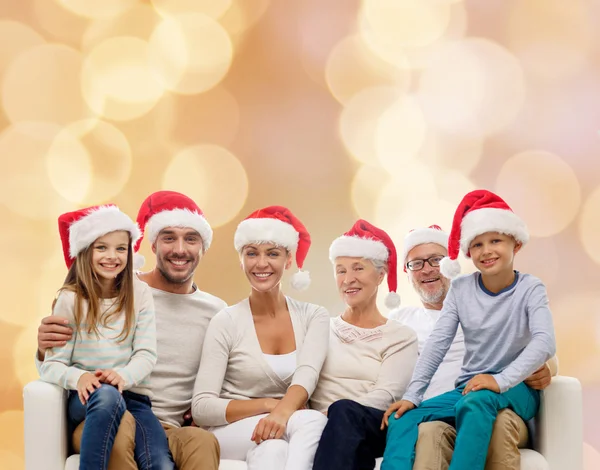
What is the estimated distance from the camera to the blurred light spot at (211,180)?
4188 millimetres

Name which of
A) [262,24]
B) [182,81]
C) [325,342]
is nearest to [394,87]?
[262,24]

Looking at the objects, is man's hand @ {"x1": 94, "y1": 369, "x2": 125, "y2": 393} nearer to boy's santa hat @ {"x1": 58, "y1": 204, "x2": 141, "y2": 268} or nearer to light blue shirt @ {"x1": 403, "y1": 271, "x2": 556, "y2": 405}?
boy's santa hat @ {"x1": 58, "y1": 204, "x2": 141, "y2": 268}

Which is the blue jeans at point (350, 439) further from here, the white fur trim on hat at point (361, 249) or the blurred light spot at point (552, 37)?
the blurred light spot at point (552, 37)

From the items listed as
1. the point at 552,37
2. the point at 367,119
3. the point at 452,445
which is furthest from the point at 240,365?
the point at 552,37

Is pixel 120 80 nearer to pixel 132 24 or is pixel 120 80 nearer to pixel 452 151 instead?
pixel 132 24

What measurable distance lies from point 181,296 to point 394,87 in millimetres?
1906

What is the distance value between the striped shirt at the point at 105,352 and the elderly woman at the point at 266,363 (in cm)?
25

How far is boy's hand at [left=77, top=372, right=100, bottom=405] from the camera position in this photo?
2.38 m

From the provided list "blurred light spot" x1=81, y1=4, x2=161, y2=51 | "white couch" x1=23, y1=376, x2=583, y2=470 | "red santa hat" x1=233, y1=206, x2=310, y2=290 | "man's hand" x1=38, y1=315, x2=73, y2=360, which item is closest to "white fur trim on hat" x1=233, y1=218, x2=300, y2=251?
"red santa hat" x1=233, y1=206, x2=310, y2=290

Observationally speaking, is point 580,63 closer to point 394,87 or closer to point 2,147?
point 394,87

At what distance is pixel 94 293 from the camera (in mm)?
2635

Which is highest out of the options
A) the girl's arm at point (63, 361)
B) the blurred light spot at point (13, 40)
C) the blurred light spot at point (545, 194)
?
the blurred light spot at point (13, 40)

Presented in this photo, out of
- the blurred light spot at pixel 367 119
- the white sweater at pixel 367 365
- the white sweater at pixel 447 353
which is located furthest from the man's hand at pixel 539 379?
the blurred light spot at pixel 367 119

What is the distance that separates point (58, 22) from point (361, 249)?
7.31 feet
